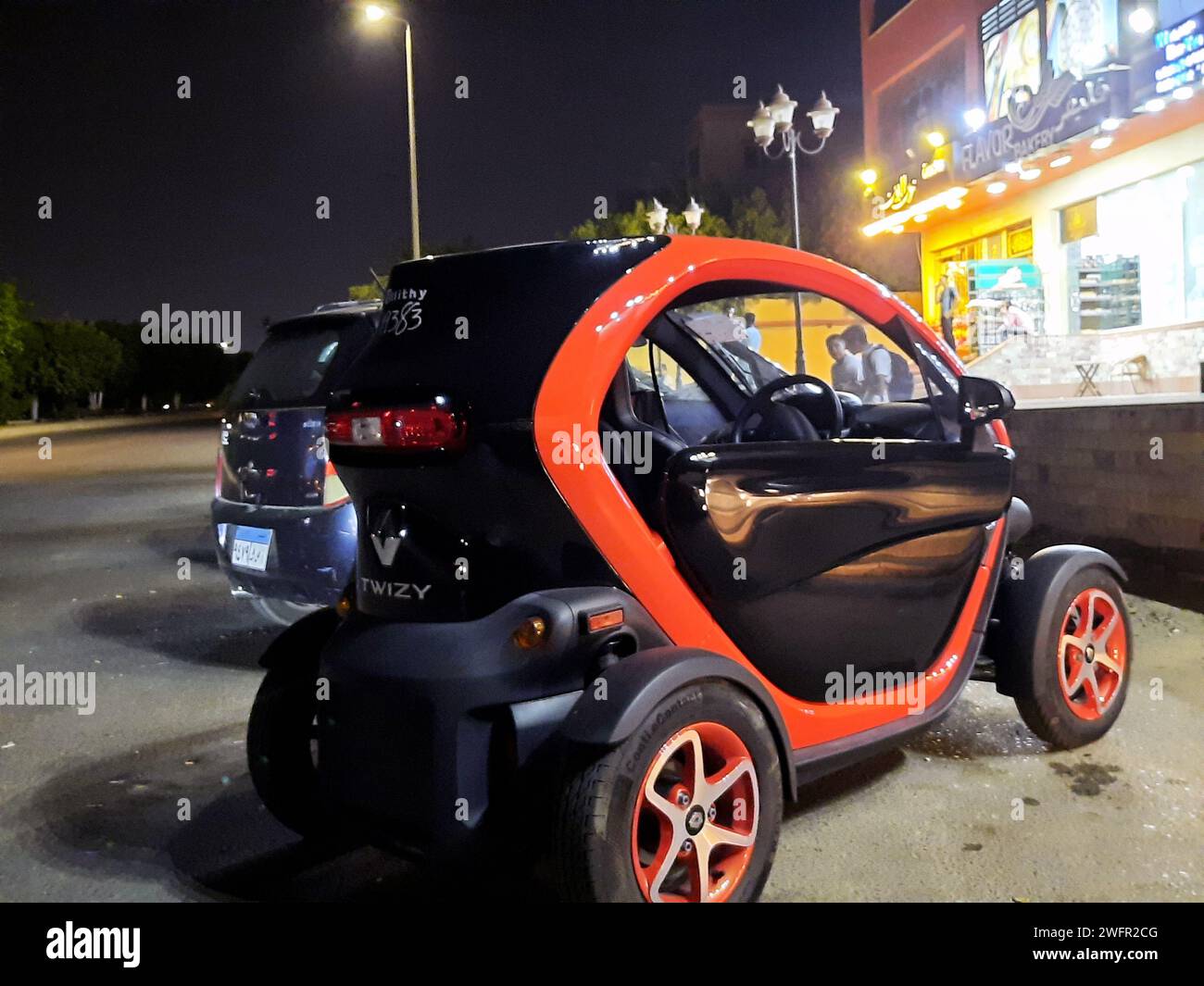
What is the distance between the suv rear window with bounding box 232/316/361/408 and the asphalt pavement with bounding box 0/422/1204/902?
1466 millimetres

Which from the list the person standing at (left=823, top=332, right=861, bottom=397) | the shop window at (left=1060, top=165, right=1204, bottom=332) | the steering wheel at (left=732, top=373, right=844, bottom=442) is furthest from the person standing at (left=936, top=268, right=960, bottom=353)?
the steering wheel at (left=732, top=373, right=844, bottom=442)

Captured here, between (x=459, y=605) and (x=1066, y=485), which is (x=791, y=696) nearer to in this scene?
(x=459, y=605)

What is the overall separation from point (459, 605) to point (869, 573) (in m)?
1.30

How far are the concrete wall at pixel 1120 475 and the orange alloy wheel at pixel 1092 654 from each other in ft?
10.9

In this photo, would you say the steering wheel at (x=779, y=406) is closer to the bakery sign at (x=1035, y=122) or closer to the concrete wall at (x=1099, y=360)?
the concrete wall at (x=1099, y=360)

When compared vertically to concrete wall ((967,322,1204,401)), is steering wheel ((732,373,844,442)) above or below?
below

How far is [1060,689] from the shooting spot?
412 cm

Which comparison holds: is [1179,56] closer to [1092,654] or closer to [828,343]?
[828,343]

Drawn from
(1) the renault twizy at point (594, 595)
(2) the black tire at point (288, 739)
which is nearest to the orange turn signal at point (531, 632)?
(1) the renault twizy at point (594, 595)

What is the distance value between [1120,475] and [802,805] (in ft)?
17.2

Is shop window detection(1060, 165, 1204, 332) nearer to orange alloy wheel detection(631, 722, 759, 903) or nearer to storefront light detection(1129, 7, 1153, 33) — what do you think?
storefront light detection(1129, 7, 1153, 33)

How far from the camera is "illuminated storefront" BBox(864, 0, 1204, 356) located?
18.5m

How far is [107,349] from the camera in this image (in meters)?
69.2

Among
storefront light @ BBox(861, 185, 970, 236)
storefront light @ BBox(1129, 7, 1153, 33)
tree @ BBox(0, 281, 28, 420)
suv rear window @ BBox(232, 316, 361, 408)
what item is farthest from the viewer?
tree @ BBox(0, 281, 28, 420)
